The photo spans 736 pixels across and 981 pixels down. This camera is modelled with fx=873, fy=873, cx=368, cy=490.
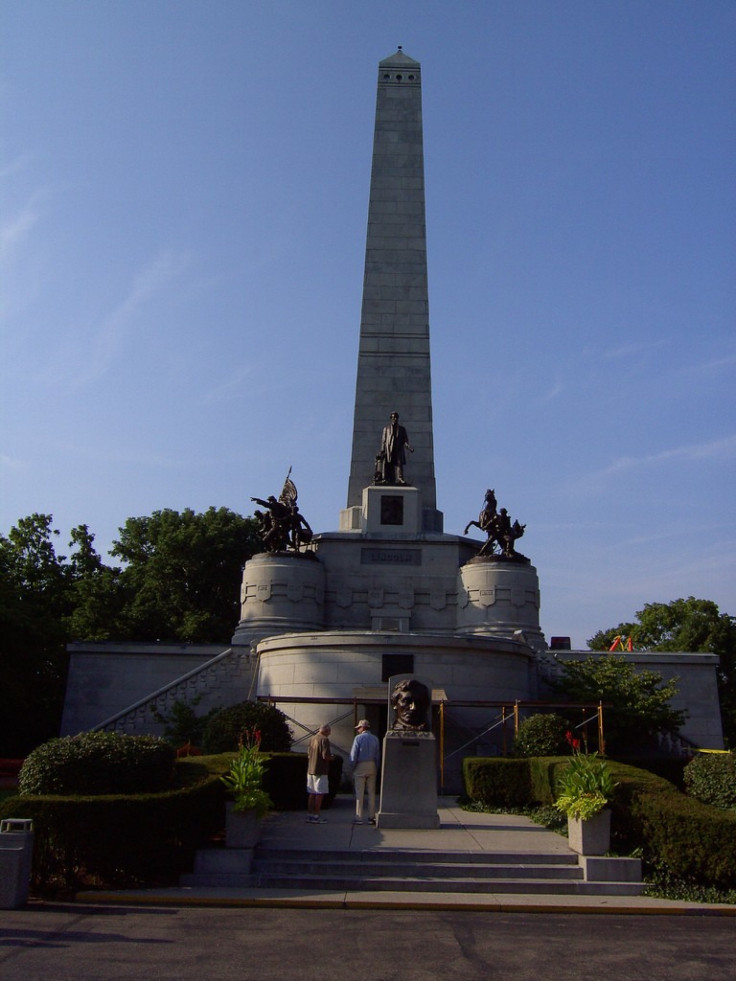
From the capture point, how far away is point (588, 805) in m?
11.9

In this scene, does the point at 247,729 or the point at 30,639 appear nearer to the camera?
the point at 247,729

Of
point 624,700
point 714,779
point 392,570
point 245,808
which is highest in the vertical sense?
point 392,570

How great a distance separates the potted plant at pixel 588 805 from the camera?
11898 mm

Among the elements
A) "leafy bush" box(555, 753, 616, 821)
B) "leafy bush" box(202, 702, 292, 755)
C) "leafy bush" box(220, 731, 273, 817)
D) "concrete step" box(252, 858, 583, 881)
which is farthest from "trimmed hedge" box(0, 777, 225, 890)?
"leafy bush" box(202, 702, 292, 755)

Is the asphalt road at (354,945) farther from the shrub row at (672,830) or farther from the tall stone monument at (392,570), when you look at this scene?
the tall stone monument at (392,570)

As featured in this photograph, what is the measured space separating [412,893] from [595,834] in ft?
9.01

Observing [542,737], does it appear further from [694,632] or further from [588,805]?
[694,632]

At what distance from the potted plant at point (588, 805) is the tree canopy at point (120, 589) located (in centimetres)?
2248

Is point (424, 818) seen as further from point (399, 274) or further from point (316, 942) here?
point (399, 274)

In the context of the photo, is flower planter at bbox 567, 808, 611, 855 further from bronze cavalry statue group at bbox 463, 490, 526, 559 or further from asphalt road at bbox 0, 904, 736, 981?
bronze cavalry statue group at bbox 463, 490, 526, 559

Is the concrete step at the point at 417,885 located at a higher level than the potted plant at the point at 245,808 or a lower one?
lower

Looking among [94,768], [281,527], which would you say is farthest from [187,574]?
[94,768]

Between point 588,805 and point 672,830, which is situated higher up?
point 588,805

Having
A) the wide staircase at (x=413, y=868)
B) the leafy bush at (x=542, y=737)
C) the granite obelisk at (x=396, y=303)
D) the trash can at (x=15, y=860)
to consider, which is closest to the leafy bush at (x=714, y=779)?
the wide staircase at (x=413, y=868)
